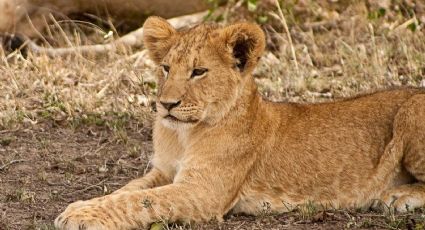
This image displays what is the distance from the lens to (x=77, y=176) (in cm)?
608

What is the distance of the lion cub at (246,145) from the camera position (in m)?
5.05

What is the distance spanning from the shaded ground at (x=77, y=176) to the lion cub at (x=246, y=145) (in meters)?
0.14

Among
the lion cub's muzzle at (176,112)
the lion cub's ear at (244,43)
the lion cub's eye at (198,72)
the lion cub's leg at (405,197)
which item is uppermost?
the lion cub's ear at (244,43)

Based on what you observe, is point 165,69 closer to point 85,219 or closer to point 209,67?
point 209,67

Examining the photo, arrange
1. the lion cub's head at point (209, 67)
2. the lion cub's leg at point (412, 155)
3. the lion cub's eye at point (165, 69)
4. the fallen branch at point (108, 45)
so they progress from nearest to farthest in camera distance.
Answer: the lion cub's head at point (209, 67), the lion cub's eye at point (165, 69), the lion cub's leg at point (412, 155), the fallen branch at point (108, 45)

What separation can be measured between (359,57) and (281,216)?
302cm

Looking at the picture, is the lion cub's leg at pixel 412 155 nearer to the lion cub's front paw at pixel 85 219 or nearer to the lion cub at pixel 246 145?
the lion cub at pixel 246 145

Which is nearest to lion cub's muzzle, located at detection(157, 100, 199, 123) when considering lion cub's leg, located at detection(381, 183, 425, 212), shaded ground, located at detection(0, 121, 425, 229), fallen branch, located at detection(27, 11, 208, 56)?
shaded ground, located at detection(0, 121, 425, 229)

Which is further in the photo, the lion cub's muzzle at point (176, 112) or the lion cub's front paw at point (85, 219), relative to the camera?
the lion cub's muzzle at point (176, 112)

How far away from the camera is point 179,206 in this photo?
5016mm

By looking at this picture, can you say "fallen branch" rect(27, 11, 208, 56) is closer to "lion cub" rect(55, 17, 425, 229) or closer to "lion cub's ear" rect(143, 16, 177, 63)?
"lion cub's ear" rect(143, 16, 177, 63)

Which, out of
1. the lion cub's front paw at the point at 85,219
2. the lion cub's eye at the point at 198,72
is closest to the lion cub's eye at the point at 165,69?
the lion cub's eye at the point at 198,72

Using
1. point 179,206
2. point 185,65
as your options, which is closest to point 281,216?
point 179,206

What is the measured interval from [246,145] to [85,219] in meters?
1.00
